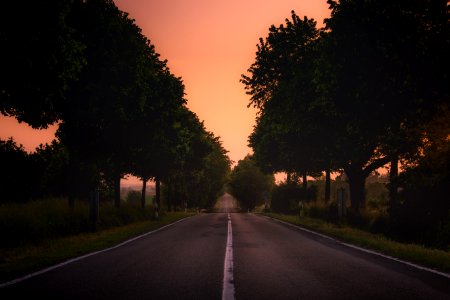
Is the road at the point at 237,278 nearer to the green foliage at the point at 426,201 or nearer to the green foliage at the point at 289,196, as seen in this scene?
the green foliage at the point at 426,201

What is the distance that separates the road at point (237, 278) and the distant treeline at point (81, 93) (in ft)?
19.5

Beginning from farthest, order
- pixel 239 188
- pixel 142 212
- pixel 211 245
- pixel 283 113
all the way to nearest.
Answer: pixel 239 188
pixel 142 212
pixel 283 113
pixel 211 245

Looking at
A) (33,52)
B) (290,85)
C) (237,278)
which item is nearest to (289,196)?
(290,85)

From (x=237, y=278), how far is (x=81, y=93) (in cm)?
1568

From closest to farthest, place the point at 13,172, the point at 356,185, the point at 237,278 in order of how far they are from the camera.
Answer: the point at 237,278 < the point at 356,185 < the point at 13,172

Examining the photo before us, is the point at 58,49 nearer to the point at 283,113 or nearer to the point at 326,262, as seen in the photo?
the point at 326,262

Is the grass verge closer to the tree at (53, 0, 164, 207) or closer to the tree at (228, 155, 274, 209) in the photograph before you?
the tree at (53, 0, 164, 207)

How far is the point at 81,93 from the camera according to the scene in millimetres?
20406

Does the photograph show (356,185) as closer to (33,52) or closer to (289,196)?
(289,196)

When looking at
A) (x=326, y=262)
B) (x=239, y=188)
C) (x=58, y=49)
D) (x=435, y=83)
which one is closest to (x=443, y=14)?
(x=435, y=83)

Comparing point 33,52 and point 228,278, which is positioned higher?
point 33,52

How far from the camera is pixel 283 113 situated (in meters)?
25.3

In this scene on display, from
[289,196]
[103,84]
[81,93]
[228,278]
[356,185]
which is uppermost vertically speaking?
[103,84]

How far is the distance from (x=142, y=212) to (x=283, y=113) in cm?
1361
